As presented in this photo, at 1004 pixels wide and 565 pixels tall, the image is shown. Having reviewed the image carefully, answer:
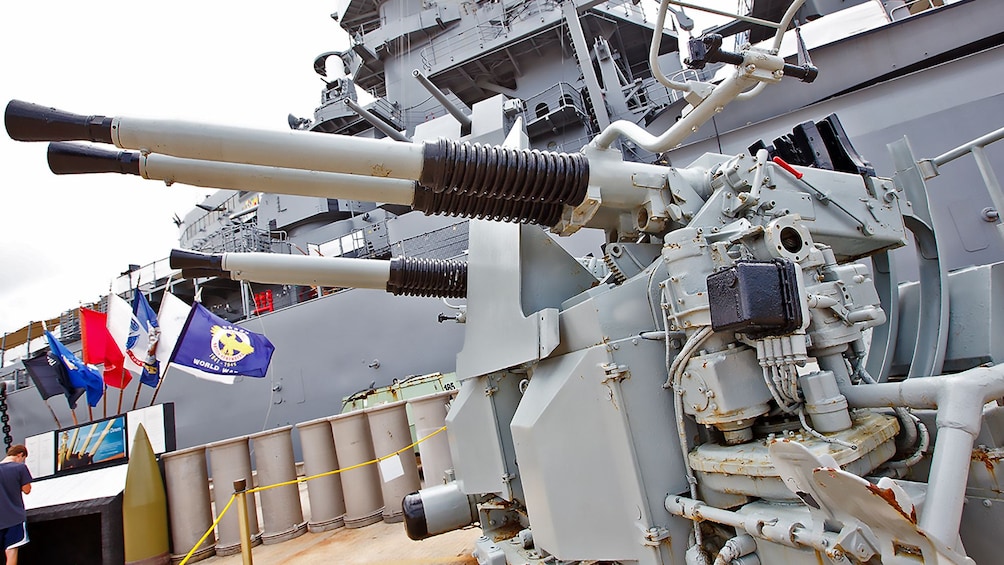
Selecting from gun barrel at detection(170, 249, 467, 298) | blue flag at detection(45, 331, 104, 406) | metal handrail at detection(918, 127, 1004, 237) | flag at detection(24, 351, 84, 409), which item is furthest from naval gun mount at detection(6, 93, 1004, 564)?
flag at detection(24, 351, 84, 409)

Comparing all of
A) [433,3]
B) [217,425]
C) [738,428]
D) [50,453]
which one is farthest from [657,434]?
[433,3]

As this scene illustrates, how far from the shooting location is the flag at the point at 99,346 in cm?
775

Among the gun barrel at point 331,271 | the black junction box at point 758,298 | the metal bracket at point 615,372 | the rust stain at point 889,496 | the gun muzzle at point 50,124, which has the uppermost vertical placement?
the gun muzzle at point 50,124

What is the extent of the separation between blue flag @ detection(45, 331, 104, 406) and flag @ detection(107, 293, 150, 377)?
6.53 ft

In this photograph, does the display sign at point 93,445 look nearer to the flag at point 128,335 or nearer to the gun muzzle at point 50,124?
the flag at point 128,335

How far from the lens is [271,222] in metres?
15.1

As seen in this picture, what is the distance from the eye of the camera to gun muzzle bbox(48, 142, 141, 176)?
2.22 metres

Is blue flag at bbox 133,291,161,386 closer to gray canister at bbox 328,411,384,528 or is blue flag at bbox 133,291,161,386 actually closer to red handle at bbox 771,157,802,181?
gray canister at bbox 328,411,384,528

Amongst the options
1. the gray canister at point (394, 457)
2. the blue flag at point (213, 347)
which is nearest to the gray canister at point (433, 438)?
the gray canister at point (394, 457)

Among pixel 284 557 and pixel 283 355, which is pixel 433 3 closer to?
pixel 283 355

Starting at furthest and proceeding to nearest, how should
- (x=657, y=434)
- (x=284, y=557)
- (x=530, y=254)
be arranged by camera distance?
(x=284, y=557) < (x=530, y=254) < (x=657, y=434)

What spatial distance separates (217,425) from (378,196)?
10.0 m

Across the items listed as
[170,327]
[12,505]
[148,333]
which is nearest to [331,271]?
[12,505]

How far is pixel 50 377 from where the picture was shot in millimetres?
8945
